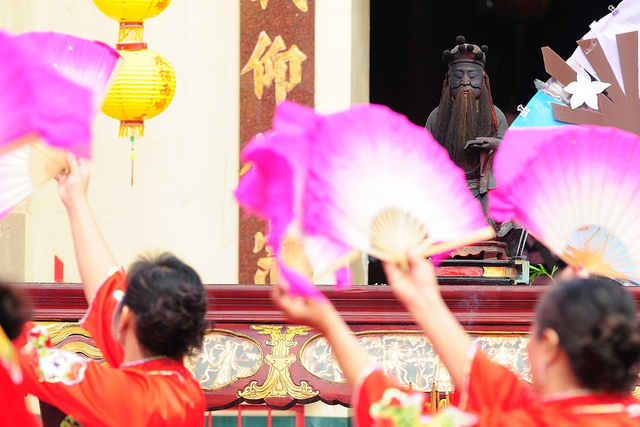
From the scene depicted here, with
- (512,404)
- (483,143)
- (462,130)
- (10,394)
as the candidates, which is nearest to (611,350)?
(512,404)

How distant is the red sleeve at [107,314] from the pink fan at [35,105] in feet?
1.46

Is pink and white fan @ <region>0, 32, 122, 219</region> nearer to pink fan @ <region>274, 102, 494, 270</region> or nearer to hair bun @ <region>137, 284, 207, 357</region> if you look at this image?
hair bun @ <region>137, 284, 207, 357</region>

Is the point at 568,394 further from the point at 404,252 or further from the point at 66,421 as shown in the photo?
the point at 66,421

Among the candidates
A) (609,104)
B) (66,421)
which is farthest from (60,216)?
(66,421)

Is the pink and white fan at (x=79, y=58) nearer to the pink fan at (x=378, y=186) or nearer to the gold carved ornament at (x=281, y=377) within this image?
the pink fan at (x=378, y=186)

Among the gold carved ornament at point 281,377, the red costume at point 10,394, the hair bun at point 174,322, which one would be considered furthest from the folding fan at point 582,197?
the gold carved ornament at point 281,377

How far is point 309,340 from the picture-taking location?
9.25ft

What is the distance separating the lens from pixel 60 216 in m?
5.00

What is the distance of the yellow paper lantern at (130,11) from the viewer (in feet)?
13.4

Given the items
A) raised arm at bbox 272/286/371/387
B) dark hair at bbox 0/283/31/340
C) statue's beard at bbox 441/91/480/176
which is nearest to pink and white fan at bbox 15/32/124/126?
dark hair at bbox 0/283/31/340

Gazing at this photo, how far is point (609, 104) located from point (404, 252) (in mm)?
2506

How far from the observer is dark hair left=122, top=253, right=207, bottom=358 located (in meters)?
1.75

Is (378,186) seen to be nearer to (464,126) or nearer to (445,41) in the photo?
(464,126)

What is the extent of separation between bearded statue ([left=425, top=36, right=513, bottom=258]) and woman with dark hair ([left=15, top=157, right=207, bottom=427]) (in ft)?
6.27
